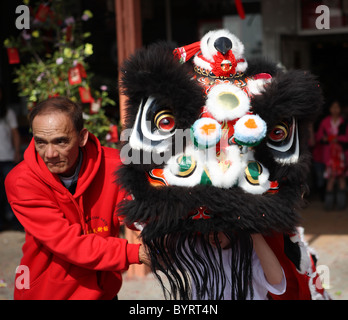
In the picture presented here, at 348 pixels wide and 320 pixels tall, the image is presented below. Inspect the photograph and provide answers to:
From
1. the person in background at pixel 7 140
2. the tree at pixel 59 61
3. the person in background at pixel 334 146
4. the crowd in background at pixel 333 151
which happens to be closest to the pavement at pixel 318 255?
the crowd in background at pixel 333 151

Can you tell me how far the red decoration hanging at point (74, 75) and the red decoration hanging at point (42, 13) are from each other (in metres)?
0.69

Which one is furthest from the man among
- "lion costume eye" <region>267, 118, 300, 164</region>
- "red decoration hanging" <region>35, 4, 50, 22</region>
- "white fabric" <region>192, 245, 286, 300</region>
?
"red decoration hanging" <region>35, 4, 50, 22</region>

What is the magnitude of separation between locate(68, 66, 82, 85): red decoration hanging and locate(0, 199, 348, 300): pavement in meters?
1.89

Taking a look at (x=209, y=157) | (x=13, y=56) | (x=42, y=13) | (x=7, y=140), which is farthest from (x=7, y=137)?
(x=209, y=157)

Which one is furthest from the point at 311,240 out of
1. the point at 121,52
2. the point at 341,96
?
the point at 341,96

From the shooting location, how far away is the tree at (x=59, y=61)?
498 centimetres

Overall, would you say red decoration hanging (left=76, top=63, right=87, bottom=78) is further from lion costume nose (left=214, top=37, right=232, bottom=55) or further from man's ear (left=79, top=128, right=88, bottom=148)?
lion costume nose (left=214, top=37, right=232, bottom=55)

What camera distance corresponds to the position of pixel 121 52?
4746 millimetres

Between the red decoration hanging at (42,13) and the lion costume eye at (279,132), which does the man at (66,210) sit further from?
the red decoration hanging at (42,13)

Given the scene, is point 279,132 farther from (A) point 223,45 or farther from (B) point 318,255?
(B) point 318,255

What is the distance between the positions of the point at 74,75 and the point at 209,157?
3.24 metres

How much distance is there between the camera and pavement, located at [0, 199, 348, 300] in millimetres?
4684

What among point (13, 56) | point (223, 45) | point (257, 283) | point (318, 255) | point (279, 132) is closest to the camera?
point (279, 132)

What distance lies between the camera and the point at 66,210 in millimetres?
2344
